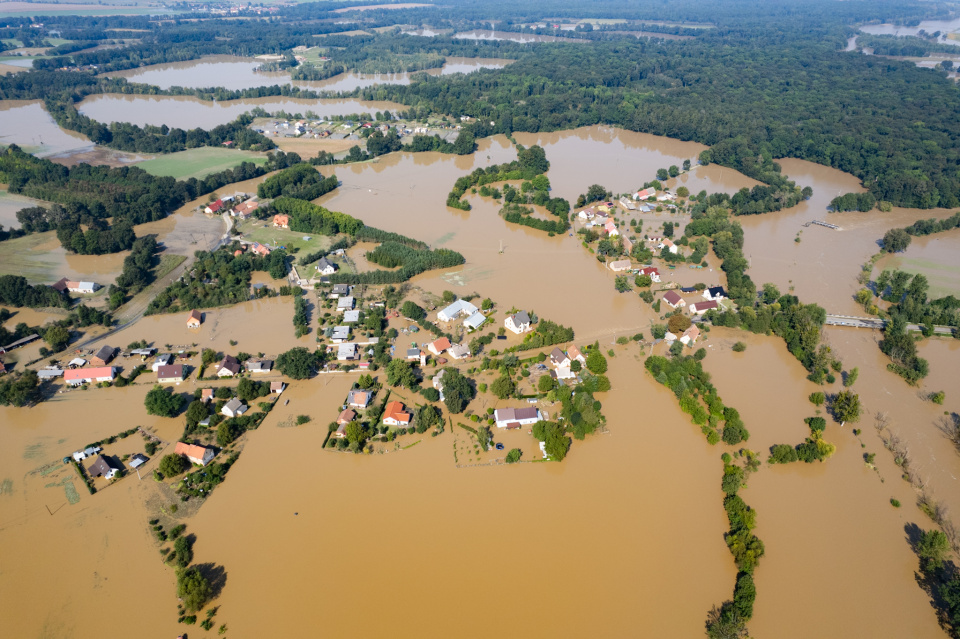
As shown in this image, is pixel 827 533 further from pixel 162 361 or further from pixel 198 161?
pixel 198 161

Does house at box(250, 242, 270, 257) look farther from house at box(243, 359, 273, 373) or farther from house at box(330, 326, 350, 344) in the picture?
house at box(243, 359, 273, 373)

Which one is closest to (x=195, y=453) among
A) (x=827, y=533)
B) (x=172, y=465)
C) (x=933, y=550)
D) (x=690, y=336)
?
(x=172, y=465)

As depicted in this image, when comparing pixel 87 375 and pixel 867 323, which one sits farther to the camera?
pixel 867 323

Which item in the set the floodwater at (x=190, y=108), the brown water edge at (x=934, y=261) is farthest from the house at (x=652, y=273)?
the floodwater at (x=190, y=108)

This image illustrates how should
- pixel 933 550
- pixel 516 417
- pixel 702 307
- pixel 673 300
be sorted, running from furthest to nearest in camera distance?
pixel 673 300 → pixel 702 307 → pixel 516 417 → pixel 933 550

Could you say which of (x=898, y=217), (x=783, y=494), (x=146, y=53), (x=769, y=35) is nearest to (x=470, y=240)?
(x=783, y=494)

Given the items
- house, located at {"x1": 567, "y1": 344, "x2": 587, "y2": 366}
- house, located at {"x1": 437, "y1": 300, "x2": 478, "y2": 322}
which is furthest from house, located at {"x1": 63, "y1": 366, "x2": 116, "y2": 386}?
house, located at {"x1": 567, "y1": 344, "x2": 587, "y2": 366}
